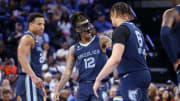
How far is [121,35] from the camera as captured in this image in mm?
3873

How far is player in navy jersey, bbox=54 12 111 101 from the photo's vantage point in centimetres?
529

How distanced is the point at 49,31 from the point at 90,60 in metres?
8.22

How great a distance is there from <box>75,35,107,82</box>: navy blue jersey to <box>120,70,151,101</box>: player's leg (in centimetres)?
139

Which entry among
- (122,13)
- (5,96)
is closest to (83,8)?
(5,96)

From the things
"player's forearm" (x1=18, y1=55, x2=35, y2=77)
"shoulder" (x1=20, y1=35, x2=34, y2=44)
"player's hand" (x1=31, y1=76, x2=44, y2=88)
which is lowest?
"player's hand" (x1=31, y1=76, x2=44, y2=88)

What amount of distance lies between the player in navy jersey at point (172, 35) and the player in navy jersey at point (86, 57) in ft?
6.16

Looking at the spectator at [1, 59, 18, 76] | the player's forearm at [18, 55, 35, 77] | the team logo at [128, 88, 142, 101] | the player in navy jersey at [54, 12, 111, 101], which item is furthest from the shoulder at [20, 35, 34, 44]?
the spectator at [1, 59, 18, 76]

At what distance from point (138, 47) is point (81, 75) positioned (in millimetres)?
1574

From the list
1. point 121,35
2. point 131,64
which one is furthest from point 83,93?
point 121,35

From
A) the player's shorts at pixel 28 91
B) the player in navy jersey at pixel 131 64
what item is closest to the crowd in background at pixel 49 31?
the player's shorts at pixel 28 91

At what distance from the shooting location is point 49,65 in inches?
459

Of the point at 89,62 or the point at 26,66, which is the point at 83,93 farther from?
the point at 26,66

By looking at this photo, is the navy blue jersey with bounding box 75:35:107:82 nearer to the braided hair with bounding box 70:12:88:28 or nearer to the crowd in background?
the braided hair with bounding box 70:12:88:28

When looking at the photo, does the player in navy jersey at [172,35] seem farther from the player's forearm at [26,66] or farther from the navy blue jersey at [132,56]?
the player's forearm at [26,66]
